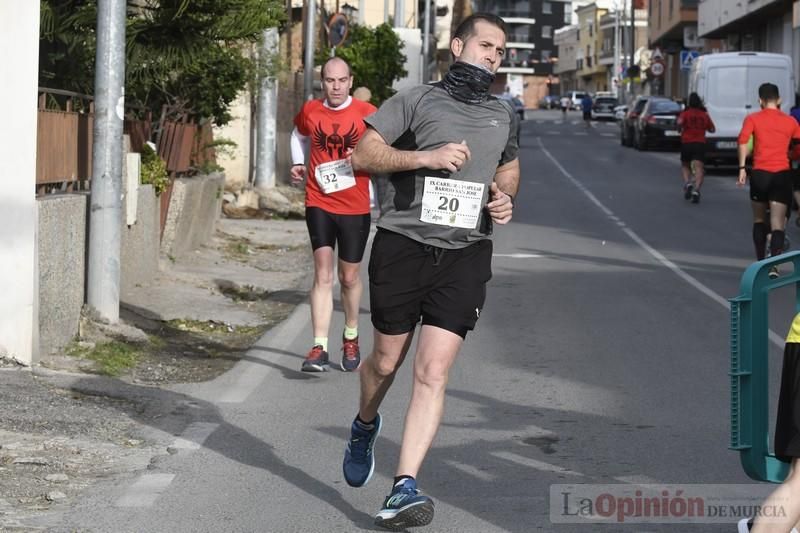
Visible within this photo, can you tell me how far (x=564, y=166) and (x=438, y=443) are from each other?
3202cm

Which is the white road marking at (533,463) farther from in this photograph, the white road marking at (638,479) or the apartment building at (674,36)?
the apartment building at (674,36)

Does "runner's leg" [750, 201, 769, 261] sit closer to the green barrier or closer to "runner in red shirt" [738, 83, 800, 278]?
"runner in red shirt" [738, 83, 800, 278]

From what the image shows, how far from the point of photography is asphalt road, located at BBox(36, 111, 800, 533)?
600cm

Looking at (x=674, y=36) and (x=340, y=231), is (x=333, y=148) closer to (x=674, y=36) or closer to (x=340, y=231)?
(x=340, y=231)

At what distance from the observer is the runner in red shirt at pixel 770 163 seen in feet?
50.2

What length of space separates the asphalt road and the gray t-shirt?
1154 millimetres

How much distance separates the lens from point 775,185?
15.3 meters

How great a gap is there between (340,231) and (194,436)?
2421mm

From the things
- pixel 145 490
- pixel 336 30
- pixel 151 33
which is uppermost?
pixel 336 30

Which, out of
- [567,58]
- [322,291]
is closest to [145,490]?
[322,291]

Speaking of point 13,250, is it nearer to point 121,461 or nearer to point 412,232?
point 121,461

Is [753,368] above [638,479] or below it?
above

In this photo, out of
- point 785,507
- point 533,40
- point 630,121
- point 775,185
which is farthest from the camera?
point 533,40

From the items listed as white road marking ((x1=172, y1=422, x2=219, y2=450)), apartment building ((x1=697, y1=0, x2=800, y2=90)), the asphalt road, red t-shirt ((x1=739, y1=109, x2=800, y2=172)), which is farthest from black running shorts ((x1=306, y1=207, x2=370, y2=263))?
apartment building ((x1=697, y1=0, x2=800, y2=90))
